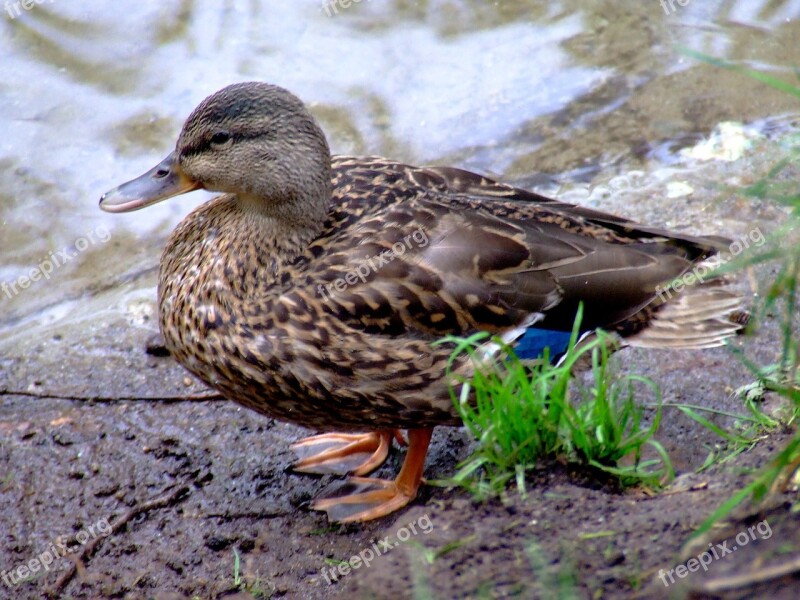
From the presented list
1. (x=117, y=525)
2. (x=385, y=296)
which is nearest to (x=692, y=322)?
(x=385, y=296)

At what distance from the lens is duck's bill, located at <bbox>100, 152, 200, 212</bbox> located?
12.0 feet

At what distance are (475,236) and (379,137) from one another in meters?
2.92

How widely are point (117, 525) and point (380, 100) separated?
12.2 ft

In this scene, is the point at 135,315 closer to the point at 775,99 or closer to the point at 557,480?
the point at 557,480

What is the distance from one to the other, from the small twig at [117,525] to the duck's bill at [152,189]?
1.11 m

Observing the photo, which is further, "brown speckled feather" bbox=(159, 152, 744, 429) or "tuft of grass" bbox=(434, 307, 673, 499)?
"brown speckled feather" bbox=(159, 152, 744, 429)

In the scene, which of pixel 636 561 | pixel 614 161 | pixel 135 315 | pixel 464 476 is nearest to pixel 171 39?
pixel 135 315

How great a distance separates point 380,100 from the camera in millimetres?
6555

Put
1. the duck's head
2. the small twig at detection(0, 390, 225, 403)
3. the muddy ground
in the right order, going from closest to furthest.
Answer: the muddy ground
the duck's head
the small twig at detection(0, 390, 225, 403)

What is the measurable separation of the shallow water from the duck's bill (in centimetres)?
132

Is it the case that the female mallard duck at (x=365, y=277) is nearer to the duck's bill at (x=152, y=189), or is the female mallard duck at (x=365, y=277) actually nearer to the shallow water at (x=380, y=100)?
the duck's bill at (x=152, y=189)

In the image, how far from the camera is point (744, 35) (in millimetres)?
6723

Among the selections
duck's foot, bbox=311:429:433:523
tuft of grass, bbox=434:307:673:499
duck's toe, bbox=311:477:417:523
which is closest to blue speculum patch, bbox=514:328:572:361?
tuft of grass, bbox=434:307:673:499

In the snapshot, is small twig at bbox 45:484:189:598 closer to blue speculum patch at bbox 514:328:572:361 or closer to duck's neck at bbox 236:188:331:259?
duck's neck at bbox 236:188:331:259
